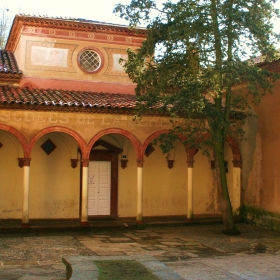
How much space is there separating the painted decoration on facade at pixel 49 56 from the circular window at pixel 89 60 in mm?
431

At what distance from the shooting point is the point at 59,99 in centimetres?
1445

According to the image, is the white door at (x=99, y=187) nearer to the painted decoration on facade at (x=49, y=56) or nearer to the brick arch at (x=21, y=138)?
the brick arch at (x=21, y=138)

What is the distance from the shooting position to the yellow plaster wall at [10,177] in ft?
50.2

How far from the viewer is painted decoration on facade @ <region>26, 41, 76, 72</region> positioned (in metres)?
16.6

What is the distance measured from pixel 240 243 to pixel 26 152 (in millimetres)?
6548

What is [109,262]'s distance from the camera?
7105mm

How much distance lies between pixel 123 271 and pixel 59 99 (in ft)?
29.0

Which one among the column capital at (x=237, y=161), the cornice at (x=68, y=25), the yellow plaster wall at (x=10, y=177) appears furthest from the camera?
the cornice at (x=68, y=25)

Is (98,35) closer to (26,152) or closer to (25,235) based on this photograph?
(26,152)

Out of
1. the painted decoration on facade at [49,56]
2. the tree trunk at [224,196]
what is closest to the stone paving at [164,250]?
the tree trunk at [224,196]

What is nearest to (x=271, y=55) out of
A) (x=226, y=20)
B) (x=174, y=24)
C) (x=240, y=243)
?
(x=226, y=20)

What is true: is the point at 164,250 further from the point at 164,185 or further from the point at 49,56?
the point at 49,56

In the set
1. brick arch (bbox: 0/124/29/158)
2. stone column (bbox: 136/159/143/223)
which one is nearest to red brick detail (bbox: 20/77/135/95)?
brick arch (bbox: 0/124/29/158)

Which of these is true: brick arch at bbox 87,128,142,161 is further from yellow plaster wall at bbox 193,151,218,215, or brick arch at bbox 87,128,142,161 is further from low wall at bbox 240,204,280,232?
low wall at bbox 240,204,280,232
